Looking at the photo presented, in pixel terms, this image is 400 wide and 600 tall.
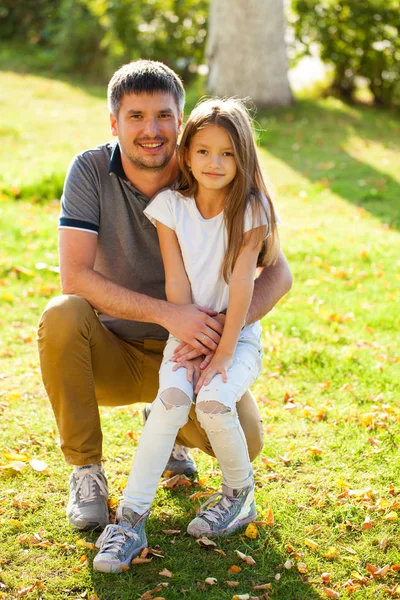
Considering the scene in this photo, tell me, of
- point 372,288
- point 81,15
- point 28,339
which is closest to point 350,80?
point 81,15

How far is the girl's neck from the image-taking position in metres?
3.33

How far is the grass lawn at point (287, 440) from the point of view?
2.95 m

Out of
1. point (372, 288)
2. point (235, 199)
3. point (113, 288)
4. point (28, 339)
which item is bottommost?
point (28, 339)

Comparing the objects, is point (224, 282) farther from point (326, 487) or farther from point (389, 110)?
point (389, 110)

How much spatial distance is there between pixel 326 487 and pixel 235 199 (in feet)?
4.47

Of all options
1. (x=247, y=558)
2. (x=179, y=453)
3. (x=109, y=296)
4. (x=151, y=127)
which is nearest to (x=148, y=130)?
(x=151, y=127)

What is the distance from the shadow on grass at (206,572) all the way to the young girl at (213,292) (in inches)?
2.5

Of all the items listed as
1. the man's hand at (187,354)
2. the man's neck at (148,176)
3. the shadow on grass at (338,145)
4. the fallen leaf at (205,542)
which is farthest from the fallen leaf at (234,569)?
the shadow on grass at (338,145)

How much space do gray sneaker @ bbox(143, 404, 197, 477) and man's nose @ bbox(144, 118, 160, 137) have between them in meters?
1.44

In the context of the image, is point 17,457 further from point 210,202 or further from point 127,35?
point 127,35

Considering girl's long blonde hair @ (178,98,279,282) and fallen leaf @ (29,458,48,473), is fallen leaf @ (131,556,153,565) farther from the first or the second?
girl's long blonde hair @ (178,98,279,282)

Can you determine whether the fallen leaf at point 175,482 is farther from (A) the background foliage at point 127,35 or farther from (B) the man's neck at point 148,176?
(A) the background foliage at point 127,35

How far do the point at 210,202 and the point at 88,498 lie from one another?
134cm

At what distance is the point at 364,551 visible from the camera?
3100 millimetres
